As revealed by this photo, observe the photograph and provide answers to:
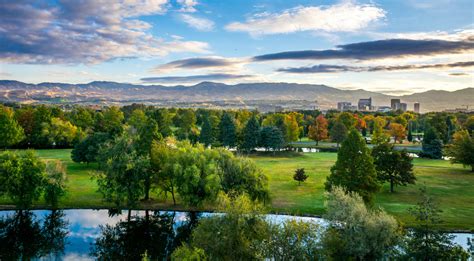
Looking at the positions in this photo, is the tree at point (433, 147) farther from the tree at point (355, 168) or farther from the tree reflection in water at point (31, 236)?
the tree reflection in water at point (31, 236)

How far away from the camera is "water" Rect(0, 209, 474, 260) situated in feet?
114

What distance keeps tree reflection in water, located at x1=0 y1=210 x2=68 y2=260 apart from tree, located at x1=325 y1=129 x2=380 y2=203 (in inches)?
1126

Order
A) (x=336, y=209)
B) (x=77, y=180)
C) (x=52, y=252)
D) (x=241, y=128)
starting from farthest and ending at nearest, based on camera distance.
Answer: (x=241, y=128) → (x=77, y=180) → (x=52, y=252) → (x=336, y=209)

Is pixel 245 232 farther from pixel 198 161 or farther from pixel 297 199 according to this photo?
pixel 297 199

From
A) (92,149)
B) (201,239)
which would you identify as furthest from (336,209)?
(92,149)

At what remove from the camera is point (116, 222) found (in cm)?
A: 4238

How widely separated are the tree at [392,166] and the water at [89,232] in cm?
1431

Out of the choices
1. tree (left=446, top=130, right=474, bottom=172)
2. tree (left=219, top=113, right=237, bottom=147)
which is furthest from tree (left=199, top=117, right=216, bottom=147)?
tree (left=446, top=130, right=474, bottom=172)

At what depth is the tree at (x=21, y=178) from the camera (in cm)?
4225

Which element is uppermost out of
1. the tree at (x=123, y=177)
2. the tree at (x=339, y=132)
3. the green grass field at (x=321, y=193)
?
the tree at (x=339, y=132)

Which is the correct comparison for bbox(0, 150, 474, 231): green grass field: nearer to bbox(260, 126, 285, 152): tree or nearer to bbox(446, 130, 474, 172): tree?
bbox(446, 130, 474, 172): tree

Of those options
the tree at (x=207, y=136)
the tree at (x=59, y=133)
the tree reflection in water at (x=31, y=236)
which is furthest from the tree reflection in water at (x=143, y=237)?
→ the tree at (x=59, y=133)

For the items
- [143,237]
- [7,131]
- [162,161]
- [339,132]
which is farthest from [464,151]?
[7,131]

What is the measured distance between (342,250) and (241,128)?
246 feet
